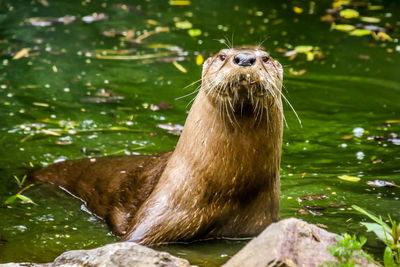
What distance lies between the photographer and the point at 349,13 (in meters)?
11.2

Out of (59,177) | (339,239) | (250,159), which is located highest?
(339,239)

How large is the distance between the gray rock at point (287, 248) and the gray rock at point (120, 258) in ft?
1.06

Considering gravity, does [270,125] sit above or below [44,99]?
above

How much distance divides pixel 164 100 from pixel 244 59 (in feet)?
11.9

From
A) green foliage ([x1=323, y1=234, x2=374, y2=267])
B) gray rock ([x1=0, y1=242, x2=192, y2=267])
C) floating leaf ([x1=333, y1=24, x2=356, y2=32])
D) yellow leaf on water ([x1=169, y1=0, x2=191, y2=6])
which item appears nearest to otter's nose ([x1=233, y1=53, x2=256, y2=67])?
gray rock ([x1=0, y1=242, x2=192, y2=267])

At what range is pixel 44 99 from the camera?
25.8ft

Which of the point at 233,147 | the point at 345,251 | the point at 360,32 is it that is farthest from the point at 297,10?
the point at 345,251

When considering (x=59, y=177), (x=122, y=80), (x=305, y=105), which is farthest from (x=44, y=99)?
(x=305, y=105)

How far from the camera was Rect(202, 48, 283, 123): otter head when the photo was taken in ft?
14.2

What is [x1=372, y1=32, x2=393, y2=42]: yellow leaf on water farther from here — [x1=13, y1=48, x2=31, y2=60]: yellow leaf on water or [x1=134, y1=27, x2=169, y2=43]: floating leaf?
[x1=13, y1=48, x2=31, y2=60]: yellow leaf on water

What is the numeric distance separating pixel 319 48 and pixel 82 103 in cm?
358

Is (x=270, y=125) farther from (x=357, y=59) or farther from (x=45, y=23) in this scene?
(x=45, y=23)

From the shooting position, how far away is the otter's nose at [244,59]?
4.29 meters

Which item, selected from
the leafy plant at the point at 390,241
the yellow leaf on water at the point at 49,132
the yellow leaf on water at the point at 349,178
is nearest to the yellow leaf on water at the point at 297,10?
the yellow leaf on water at the point at 49,132
